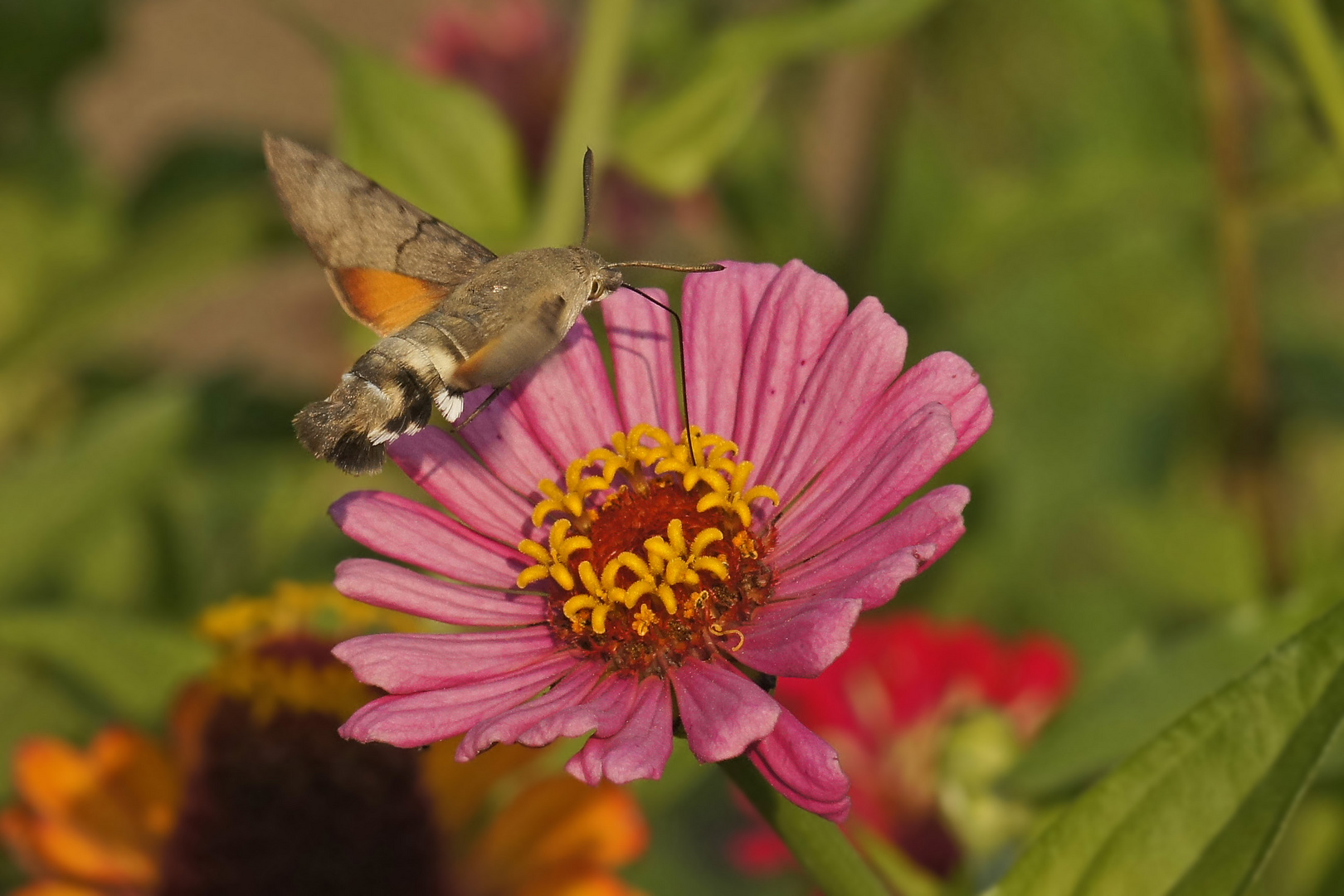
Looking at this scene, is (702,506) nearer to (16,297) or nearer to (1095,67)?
(1095,67)

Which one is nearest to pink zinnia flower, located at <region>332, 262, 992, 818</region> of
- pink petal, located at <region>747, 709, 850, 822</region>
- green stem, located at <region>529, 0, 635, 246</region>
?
pink petal, located at <region>747, 709, 850, 822</region>

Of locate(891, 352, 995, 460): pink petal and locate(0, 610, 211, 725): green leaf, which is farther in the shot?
locate(0, 610, 211, 725): green leaf

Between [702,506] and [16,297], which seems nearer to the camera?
[702,506]

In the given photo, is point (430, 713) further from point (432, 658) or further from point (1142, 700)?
point (1142, 700)

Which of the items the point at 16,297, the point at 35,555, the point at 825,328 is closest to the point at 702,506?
the point at 825,328

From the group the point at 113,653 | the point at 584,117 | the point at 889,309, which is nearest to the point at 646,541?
the point at 113,653

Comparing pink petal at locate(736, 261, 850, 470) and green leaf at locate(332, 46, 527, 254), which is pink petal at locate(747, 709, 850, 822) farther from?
green leaf at locate(332, 46, 527, 254)
